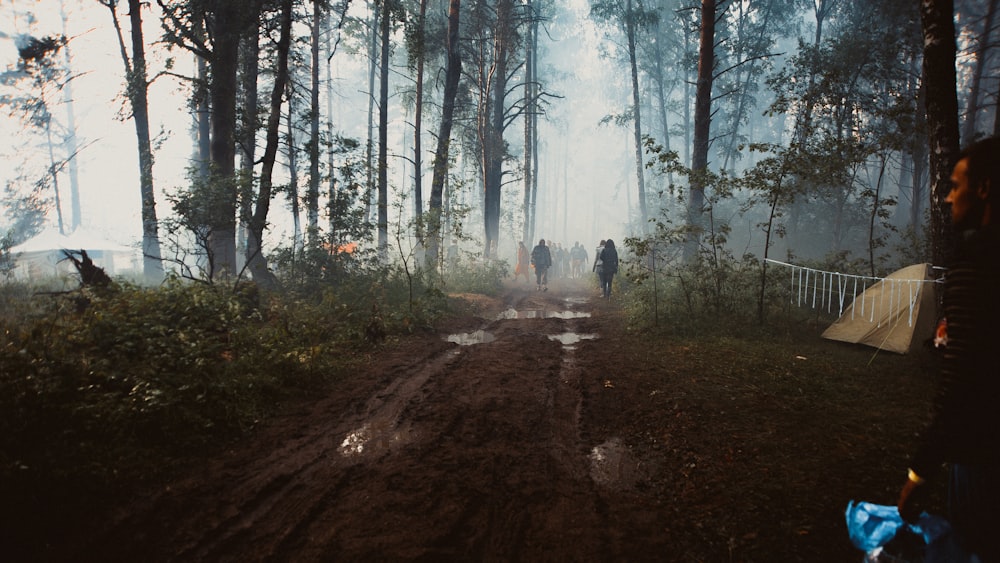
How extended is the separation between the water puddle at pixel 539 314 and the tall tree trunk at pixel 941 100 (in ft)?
23.9

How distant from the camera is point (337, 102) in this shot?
58.2 meters

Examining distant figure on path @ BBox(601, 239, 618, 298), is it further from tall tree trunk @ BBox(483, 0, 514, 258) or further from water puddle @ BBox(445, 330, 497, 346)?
tall tree trunk @ BBox(483, 0, 514, 258)

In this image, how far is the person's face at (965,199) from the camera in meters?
1.62

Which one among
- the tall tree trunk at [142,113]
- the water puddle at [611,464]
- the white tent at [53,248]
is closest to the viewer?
the water puddle at [611,464]

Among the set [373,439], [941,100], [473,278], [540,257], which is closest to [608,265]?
[540,257]

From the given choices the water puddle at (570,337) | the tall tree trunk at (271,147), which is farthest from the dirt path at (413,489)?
the tall tree trunk at (271,147)

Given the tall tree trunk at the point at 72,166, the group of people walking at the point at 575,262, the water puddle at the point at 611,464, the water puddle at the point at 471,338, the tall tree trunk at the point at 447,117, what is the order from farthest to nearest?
the tall tree trunk at the point at 72,166 → the tall tree trunk at the point at 447,117 → the group of people walking at the point at 575,262 → the water puddle at the point at 471,338 → the water puddle at the point at 611,464

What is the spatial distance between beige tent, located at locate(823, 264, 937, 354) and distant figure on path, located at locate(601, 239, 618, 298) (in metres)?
7.75

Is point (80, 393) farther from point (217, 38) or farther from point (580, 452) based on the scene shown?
point (217, 38)

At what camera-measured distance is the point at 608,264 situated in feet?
50.9

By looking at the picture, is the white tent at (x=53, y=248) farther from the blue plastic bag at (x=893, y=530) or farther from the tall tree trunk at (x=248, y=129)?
the blue plastic bag at (x=893, y=530)

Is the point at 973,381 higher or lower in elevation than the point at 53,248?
lower

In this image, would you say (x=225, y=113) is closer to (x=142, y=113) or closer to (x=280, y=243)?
(x=280, y=243)

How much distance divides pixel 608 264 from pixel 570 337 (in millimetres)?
7030
